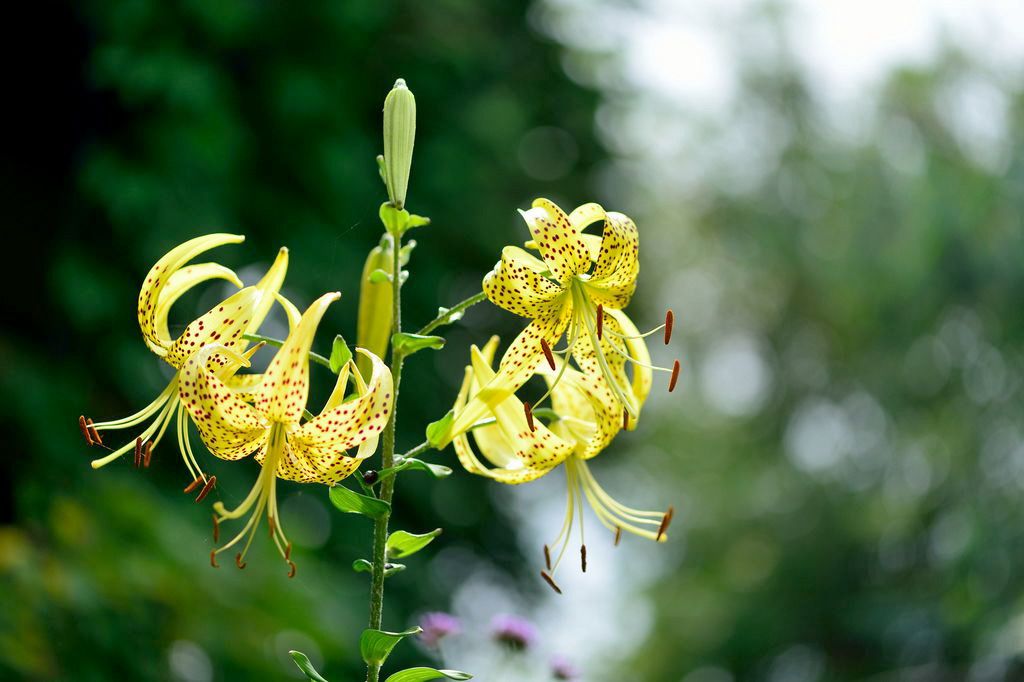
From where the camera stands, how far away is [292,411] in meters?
0.88

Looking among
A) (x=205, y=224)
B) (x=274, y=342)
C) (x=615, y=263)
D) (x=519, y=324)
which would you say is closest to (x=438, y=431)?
(x=274, y=342)

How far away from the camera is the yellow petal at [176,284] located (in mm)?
1009

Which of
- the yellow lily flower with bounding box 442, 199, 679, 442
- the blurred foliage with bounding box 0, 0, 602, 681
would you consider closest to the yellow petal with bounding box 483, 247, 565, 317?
the yellow lily flower with bounding box 442, 199, 679, 442

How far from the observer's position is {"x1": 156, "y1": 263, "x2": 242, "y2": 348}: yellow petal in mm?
1009

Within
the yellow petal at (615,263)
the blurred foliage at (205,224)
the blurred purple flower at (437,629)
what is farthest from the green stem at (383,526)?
the blurred foliage at (205,224)

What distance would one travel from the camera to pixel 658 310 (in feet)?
18.7

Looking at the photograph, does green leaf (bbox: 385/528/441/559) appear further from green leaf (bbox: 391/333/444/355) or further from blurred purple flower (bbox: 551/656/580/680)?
blurred purple flower (bbox: 551/656/580/680)

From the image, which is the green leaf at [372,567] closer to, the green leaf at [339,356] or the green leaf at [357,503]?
the green leaf at [357,503]

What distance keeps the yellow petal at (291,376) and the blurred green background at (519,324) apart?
59 cm

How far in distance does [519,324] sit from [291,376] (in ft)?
11.6

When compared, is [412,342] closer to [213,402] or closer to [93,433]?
[213,402]

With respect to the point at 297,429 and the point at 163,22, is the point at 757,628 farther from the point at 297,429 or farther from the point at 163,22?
the point at 297,429

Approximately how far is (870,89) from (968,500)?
8.34 feet

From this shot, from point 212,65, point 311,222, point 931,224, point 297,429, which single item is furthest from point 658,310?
point 297,429
